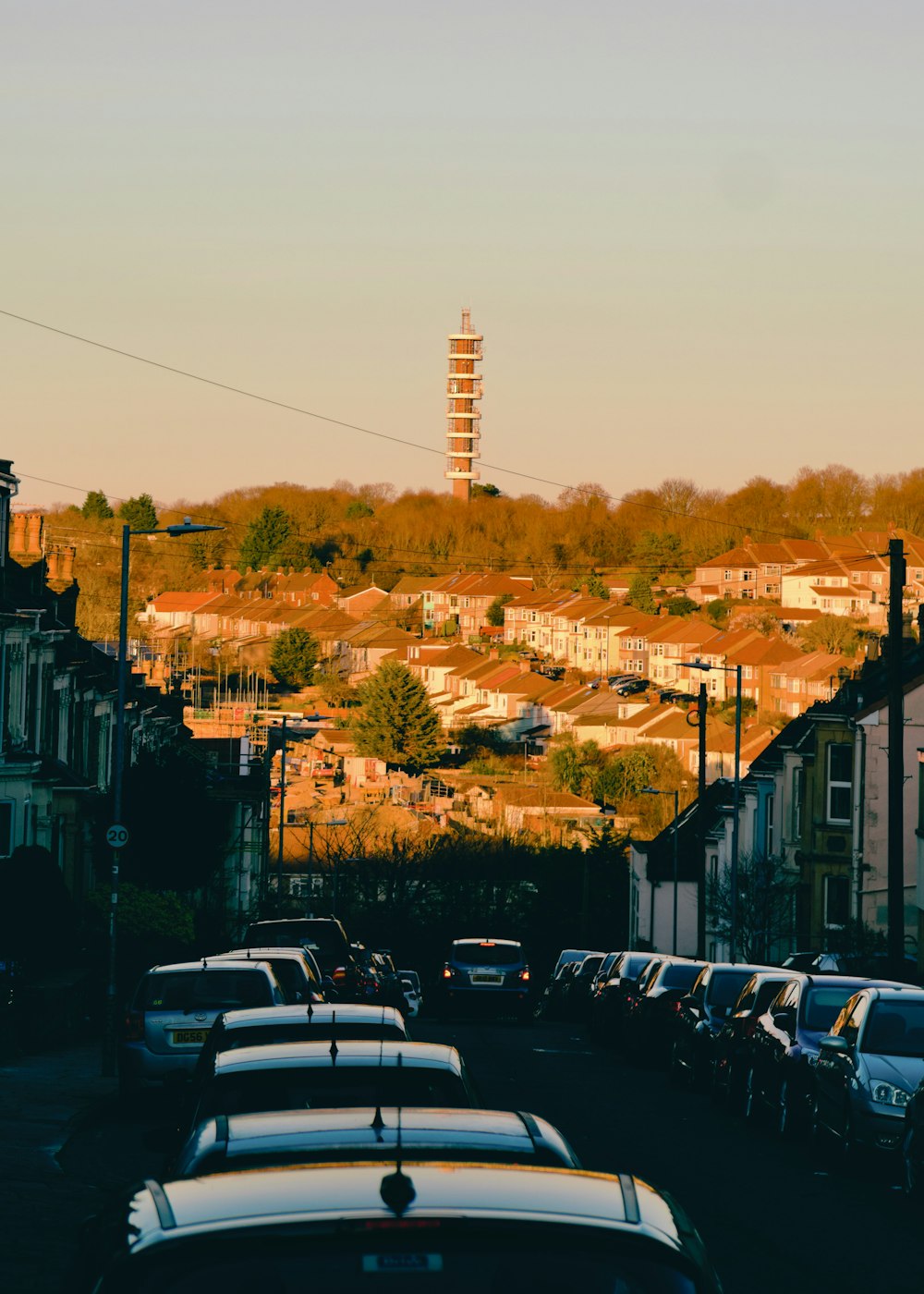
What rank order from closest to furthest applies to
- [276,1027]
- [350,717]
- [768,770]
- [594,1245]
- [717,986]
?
[594,1245] → [276,1027] → [717,986] → [768,770] → [350,717]

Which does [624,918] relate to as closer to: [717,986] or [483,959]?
[483,959]

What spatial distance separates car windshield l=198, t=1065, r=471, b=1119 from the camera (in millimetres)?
8711

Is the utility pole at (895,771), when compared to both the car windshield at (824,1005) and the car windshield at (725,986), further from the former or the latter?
the car windshield at (824,1005)

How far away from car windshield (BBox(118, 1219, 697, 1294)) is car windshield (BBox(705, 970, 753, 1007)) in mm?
21039

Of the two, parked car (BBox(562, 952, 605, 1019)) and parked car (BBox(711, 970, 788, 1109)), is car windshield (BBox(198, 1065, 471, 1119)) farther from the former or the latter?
parked car (BBox(562, 952, 605, 1019))

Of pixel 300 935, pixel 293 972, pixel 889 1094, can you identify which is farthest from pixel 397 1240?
pixel 300 935

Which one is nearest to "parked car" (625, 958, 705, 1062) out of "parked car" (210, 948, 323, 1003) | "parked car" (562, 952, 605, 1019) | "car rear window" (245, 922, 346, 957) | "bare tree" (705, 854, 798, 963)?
"car rear window" (245, 922, 346, 957)

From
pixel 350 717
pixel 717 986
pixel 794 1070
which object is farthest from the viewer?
pixel 350 717

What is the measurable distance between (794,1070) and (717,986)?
7254 mm

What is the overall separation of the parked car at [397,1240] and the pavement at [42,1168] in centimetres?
78

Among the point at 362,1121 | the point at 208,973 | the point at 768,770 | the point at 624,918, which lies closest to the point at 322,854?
the point at 624,918

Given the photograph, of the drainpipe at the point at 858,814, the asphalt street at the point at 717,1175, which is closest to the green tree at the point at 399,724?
the drainpipe at the point at 858,814

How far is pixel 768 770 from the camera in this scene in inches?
2304

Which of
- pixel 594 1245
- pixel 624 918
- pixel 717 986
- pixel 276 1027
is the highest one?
pixel 594 1245
